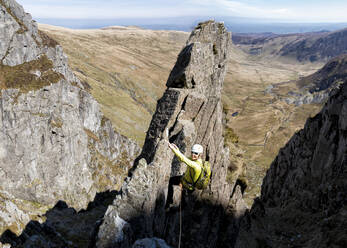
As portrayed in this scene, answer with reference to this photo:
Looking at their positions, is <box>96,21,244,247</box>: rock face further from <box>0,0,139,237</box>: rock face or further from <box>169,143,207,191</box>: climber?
<box>0,0,139,237</box>: rock face

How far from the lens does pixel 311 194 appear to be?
73.2 ft

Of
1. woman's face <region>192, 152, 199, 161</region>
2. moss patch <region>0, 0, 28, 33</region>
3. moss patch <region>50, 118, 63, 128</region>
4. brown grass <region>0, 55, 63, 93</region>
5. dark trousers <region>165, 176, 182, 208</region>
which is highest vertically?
moss patch <region>0, 0, 28, 33</region>

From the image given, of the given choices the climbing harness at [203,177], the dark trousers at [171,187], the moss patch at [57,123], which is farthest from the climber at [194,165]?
the moss patch at [57,123]

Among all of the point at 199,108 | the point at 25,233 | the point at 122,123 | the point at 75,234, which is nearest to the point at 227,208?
the point at 199,108

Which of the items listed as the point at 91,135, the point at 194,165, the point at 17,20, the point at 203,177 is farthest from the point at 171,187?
the point at 17,20

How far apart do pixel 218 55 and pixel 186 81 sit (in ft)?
37.4

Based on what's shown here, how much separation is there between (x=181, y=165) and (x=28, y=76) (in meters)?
83.7

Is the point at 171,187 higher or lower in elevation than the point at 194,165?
lower

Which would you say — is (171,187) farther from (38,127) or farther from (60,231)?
(38,127)

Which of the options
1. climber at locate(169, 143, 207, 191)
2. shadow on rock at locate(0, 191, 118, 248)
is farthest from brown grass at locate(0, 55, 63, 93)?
climber at locate(169, 143, 207, 191)

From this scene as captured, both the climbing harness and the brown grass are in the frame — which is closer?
the climbing harness

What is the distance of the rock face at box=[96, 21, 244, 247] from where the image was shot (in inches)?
654

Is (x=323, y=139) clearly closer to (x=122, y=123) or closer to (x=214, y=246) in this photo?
(x=214, y=246)

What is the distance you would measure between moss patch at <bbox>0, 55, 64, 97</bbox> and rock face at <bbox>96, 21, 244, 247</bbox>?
234 ft
